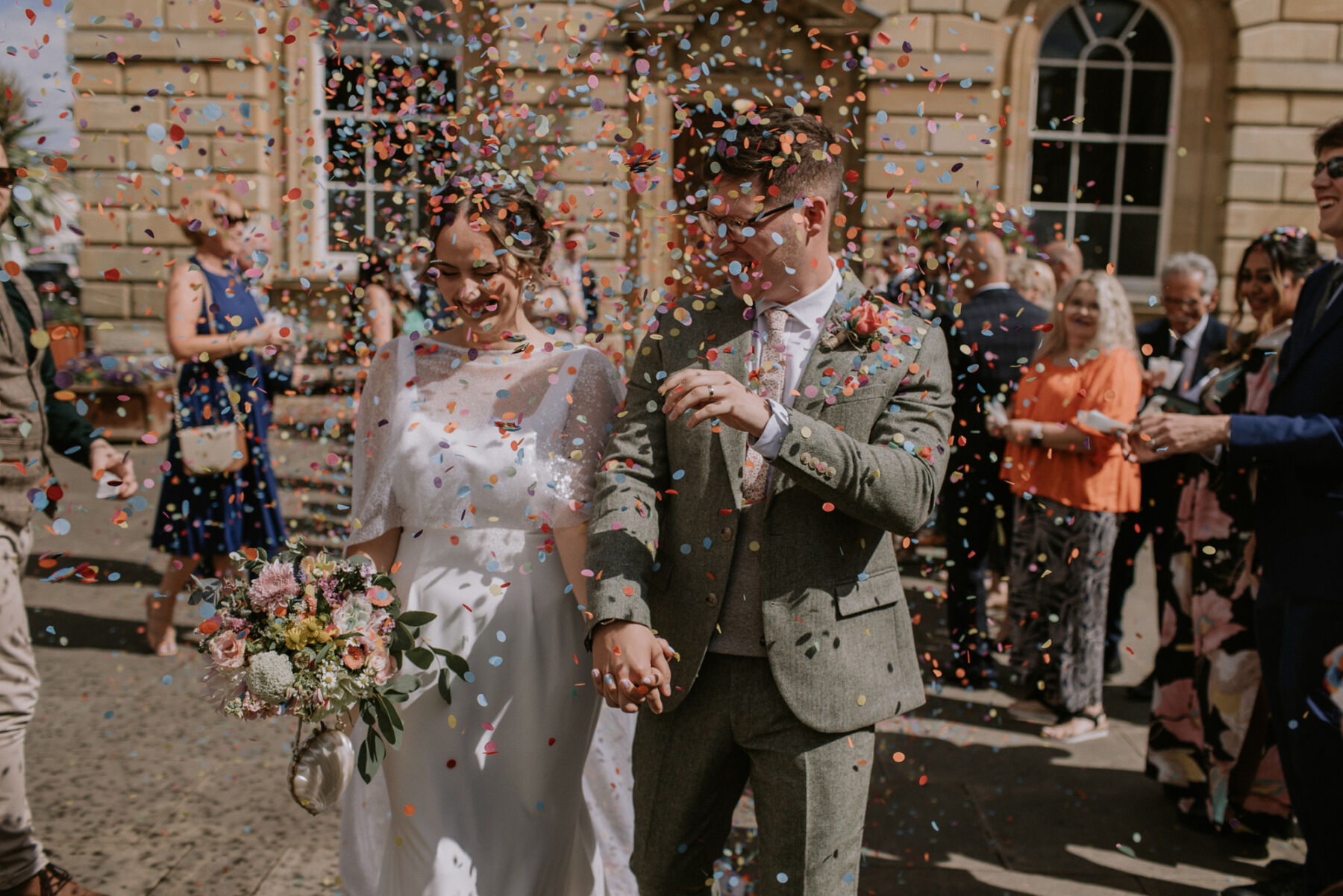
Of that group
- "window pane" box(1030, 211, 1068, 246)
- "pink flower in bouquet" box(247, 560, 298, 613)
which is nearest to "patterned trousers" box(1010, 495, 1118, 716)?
"pink flower in bouquet" box(247, 560, 298, 613)

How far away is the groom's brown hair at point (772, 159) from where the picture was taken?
2195 mm

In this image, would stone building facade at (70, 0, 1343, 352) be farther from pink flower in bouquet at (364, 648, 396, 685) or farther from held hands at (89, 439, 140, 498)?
pink flower in bouquet at (364, 648, 396, 685)

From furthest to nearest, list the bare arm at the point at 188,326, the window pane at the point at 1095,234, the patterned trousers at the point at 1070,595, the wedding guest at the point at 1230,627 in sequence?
1. the window pane at the point at 1095,234
2. the bare arm at the point at 188,326
3. the patterned trousers at the point at 1070,595
4. the wedding guest at the point at 1230,627

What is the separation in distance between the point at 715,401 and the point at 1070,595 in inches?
135

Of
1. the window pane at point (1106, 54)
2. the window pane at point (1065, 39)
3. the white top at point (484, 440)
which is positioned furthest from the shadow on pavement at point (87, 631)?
the window pane at point (1106, 54)

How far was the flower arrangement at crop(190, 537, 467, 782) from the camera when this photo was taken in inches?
88.4

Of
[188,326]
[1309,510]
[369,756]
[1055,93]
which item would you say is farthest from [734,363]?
[1055,93]

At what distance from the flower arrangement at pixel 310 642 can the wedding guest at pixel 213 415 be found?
9.12 feet

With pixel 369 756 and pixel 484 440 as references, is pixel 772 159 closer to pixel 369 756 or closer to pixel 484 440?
pixel 484 440

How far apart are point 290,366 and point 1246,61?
37.1 ft

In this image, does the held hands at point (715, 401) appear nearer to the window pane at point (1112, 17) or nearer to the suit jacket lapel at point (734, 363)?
the suit jacket lapel at point (734, 363)

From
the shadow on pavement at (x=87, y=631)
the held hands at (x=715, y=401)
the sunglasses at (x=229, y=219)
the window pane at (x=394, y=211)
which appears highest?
the sunglasses at (x=229, y=219)

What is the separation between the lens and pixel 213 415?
5305 mm

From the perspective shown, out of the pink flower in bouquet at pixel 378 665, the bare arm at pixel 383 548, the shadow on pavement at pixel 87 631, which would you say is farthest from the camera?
the shadow on pavement at pixel 87 631
